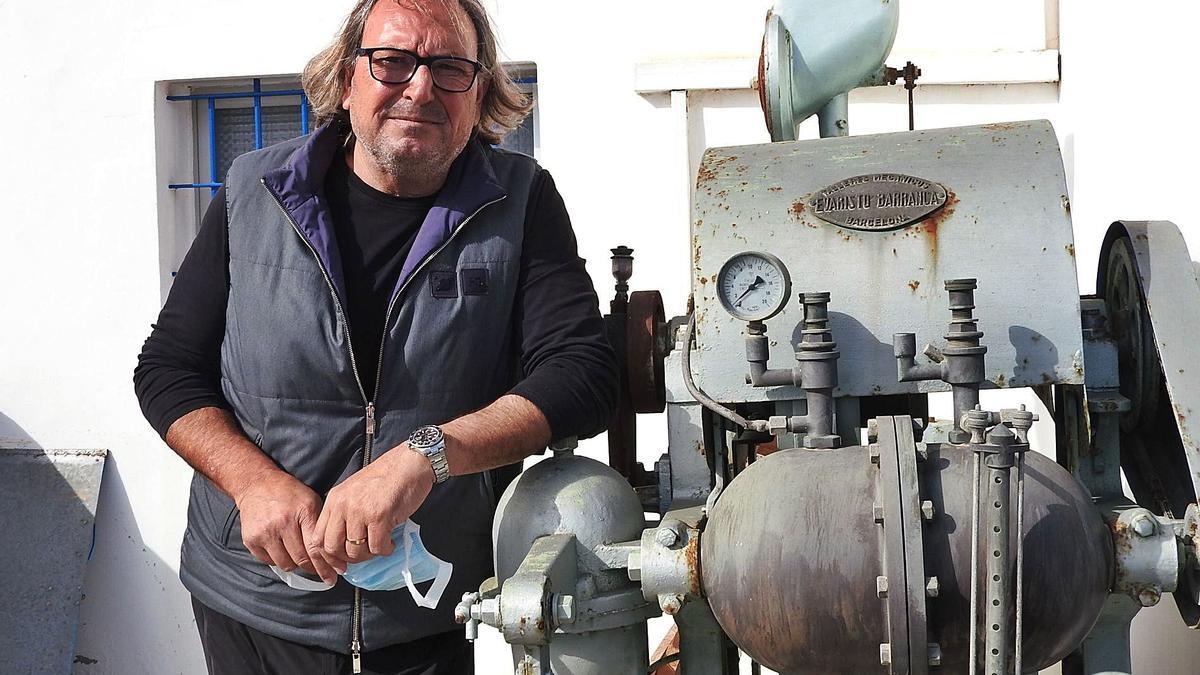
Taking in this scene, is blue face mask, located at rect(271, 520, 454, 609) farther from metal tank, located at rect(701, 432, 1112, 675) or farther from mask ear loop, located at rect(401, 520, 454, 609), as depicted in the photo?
metal tank, located at rect(701, 432, 1112, 675)

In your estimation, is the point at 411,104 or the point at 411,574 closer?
the point at 411,574

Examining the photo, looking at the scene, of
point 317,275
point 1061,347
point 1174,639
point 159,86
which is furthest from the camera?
point 159,86

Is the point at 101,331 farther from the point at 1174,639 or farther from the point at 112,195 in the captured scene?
the point at 1174,639

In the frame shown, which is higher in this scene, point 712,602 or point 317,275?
point 317,275

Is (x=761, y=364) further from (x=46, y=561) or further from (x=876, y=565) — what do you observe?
(x=46, y=561)

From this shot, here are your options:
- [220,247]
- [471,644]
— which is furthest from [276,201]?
[471,644]

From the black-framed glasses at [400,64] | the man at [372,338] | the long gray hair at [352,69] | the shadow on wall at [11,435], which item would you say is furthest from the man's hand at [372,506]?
the shadow on wall at [11,435]

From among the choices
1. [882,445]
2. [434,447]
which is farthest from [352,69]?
[882,445]

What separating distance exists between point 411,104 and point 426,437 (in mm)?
575

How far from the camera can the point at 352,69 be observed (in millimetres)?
2170

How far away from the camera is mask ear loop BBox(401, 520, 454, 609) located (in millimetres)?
1841

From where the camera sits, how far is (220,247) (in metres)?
2.07

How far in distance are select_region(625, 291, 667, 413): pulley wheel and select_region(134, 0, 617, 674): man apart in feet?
0.58

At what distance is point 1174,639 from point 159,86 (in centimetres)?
334
